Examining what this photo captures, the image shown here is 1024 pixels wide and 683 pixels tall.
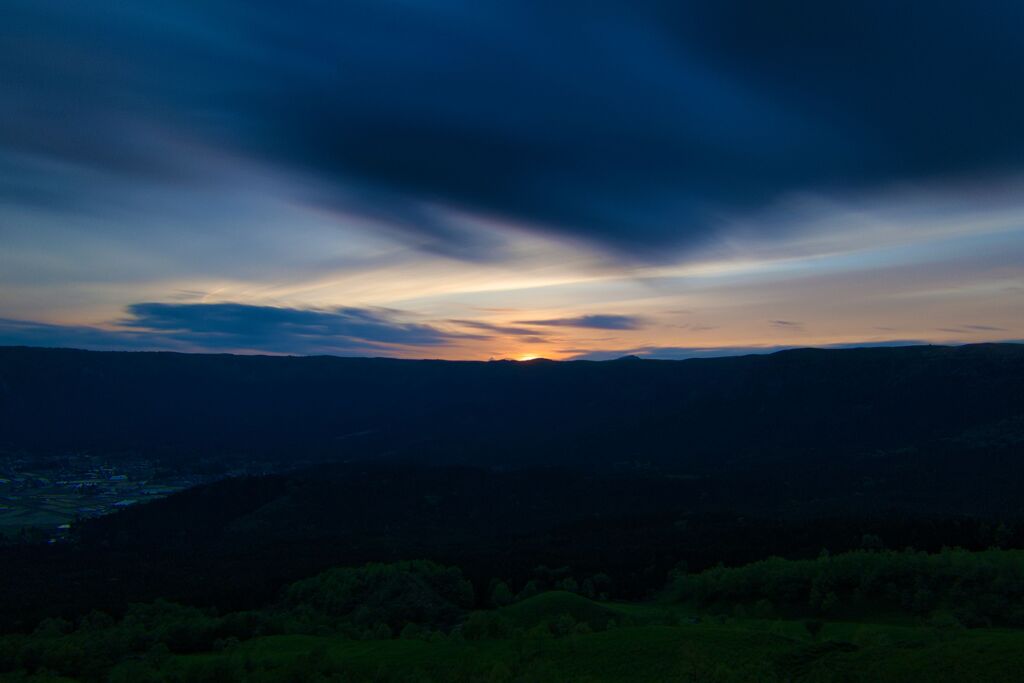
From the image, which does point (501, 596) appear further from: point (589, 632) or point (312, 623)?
point (589, 632)

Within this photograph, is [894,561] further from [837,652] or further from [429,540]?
[429,540]

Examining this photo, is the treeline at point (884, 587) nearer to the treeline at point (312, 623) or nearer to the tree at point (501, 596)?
the treeline at point (312, 623)

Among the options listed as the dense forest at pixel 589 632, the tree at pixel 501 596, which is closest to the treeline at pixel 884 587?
the dense forest at pixel 589 632

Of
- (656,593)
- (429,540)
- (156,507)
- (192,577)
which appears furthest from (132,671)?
(156,507)

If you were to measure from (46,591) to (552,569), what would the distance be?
244ft

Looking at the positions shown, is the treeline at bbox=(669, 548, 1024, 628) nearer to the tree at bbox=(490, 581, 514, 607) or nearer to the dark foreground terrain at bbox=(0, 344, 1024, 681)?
the dark foreground terrain at bbox=(0, 344, 1024, 681)

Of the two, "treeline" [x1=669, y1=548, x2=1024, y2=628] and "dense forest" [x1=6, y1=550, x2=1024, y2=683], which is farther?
"treeline" [x1=669, y1=548, x2=1024, y2=628]

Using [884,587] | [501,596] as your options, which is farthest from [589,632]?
[501,596]

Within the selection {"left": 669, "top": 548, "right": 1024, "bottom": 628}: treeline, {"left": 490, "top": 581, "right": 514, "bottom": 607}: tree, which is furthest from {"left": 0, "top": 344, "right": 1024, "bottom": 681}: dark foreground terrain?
{"left": 490, "top": 581, "right": 514, "bottom": 607}: tree

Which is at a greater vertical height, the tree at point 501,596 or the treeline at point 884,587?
the treeline at point 884,587

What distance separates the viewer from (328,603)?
78250 mm

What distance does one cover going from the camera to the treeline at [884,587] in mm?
51500

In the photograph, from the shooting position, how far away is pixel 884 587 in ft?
193

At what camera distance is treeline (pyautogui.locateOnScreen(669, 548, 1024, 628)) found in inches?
2028
